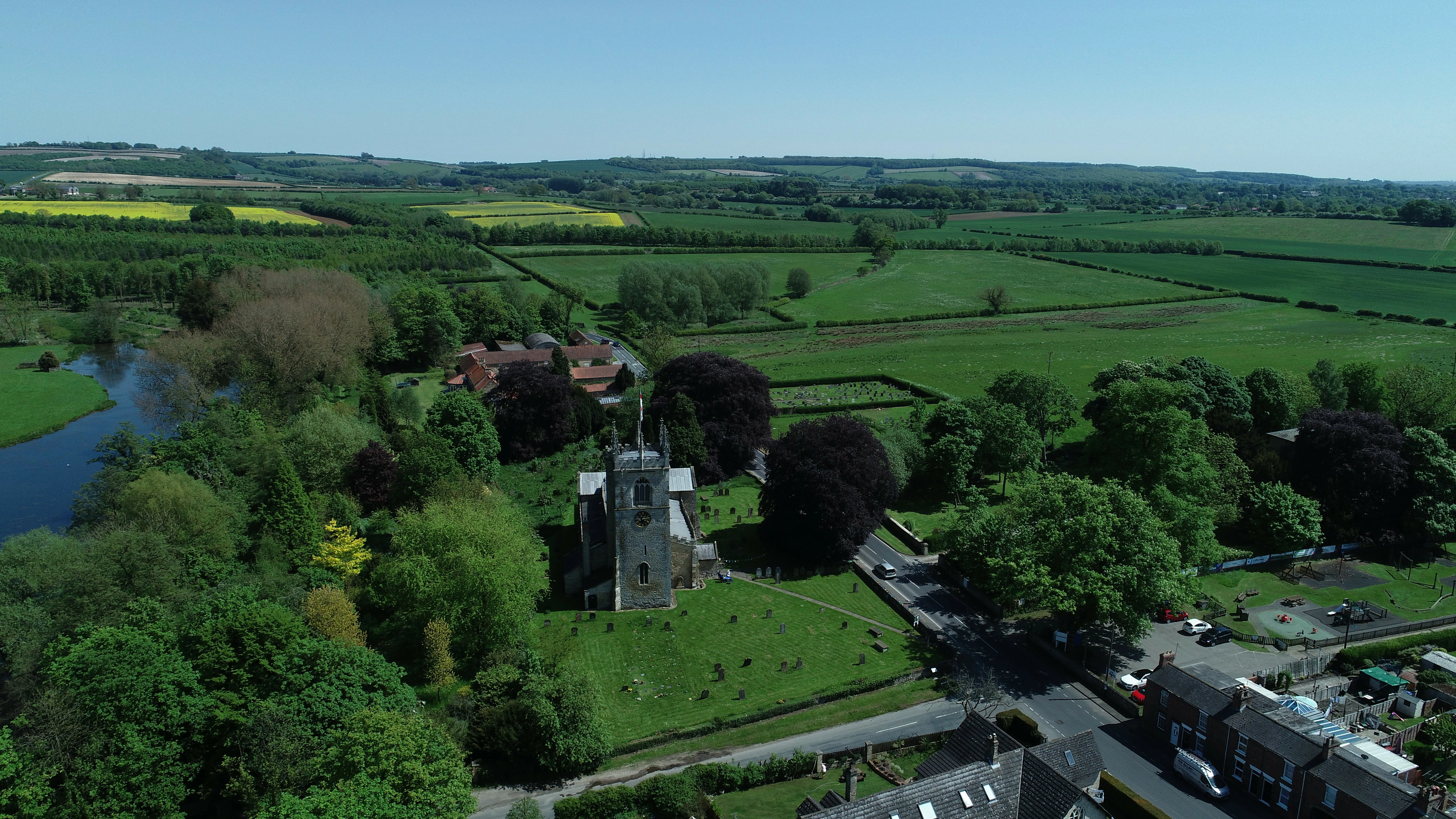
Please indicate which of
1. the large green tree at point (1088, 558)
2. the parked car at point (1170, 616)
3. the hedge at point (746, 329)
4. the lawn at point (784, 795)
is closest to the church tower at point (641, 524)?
the lawn at point (784, 795)

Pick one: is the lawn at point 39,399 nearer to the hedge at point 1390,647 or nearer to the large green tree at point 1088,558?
the large green tree at point 1088,558

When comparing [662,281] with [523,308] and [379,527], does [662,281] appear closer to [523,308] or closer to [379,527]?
[523,308]

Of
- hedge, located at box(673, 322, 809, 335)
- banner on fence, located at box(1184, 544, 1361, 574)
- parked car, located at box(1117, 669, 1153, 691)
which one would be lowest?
parked car, located at box(1117, 669, 1153, 691)

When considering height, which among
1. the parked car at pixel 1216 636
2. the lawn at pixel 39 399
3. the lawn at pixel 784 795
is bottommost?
the lawn at pixel 784 795

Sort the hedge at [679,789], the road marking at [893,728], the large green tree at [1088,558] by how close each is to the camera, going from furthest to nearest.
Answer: the large green tree at [1088,558] < the road marking at [893,728] < the hedge at [679,789]

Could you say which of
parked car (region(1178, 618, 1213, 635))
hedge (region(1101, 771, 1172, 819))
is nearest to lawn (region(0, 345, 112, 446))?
→ hedge (region(1101, 771, 1172, 819))

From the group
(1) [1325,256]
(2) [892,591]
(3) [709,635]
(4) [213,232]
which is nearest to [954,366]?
(2) [892,591]

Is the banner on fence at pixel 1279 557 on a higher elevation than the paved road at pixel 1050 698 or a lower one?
higher

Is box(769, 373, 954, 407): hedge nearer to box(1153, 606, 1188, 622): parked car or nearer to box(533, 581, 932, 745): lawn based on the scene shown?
box(1153, 606, 1188, 622): parked car
